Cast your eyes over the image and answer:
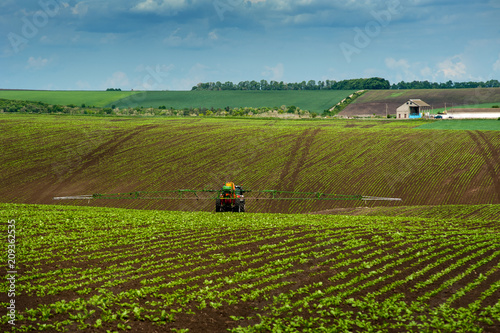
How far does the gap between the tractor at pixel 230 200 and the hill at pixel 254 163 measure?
544 inches

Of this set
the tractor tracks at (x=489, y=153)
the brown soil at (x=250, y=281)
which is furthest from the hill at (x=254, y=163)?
the brown soil at (x=250, y=281)

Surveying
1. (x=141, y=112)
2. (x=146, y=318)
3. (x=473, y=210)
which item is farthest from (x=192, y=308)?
(x=141, y=112)

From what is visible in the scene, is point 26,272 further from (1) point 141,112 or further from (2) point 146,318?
(1) point 141,112

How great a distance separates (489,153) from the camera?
7619 cm

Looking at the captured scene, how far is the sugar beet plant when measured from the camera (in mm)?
17750

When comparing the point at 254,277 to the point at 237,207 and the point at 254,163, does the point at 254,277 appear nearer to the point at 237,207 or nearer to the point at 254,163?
the point at 237,207

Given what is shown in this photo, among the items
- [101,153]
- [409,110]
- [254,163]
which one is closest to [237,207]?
[254,163]

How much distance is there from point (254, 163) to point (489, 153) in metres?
32.4

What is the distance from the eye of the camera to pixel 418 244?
28312mm

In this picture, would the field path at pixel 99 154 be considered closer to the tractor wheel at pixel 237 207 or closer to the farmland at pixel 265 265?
the farmland at pixel 265 265

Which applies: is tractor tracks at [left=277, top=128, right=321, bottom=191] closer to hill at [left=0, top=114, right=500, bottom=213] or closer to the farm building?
hill at [left=0, top=114, right=500, bottom=213]

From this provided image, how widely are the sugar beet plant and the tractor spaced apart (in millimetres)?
9173

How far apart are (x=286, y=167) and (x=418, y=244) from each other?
153ft

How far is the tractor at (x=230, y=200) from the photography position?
43.1m
